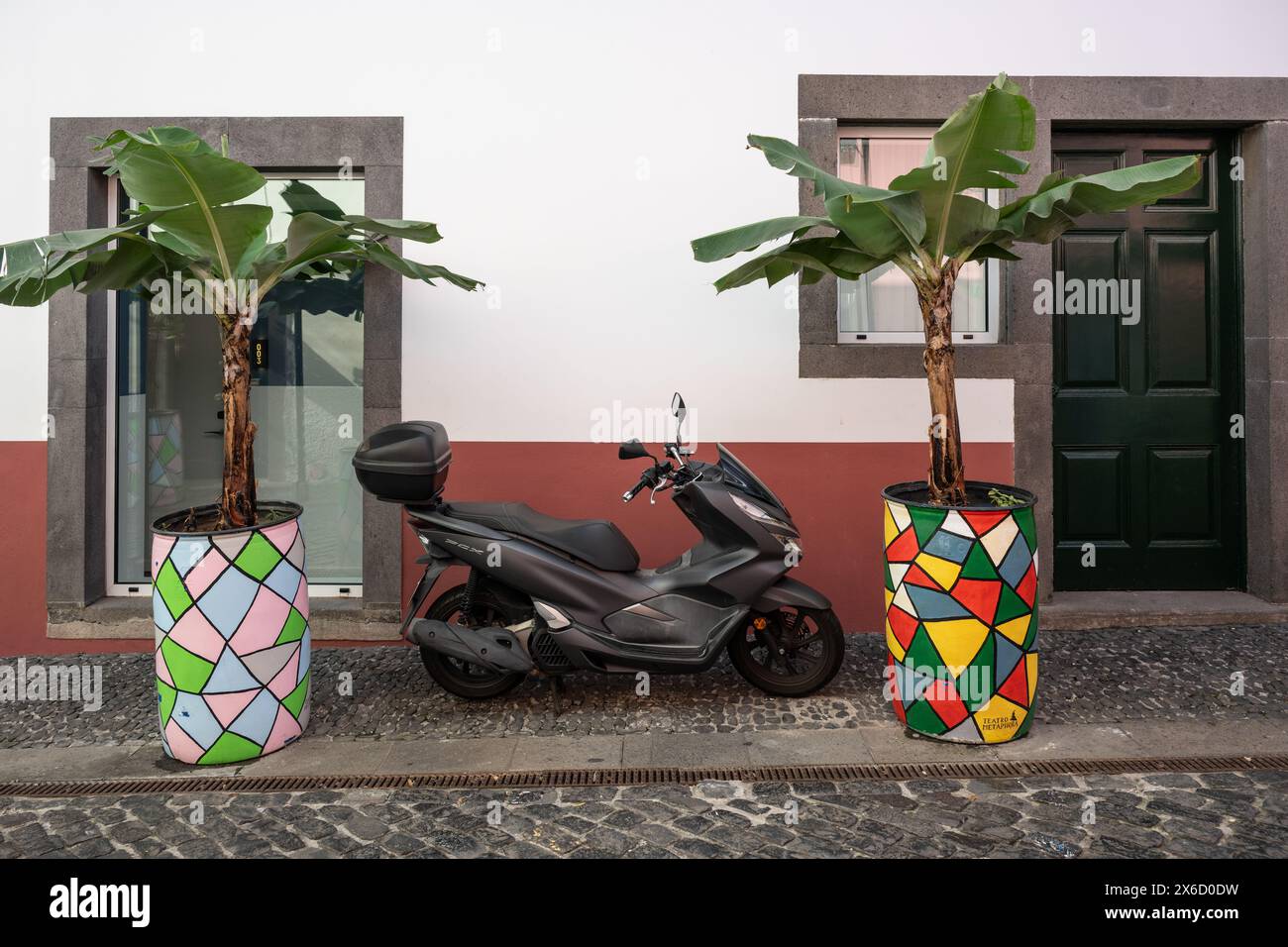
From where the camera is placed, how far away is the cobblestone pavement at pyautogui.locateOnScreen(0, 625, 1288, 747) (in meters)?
4.95

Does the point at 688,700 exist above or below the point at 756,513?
below

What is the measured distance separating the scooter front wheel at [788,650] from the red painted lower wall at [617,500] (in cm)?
117

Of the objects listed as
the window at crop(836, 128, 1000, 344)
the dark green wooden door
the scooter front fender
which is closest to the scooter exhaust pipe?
the scooter front fender

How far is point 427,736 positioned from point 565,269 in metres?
2.88

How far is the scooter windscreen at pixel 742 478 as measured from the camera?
17.0 ft

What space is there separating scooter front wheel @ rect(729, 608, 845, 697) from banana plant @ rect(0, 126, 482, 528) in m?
2.33

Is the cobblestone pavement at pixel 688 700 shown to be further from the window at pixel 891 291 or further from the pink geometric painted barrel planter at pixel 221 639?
the window at pixel 891 291

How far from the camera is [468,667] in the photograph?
5258 mm

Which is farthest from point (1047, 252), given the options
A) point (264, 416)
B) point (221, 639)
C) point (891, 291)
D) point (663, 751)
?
point (221, 639)

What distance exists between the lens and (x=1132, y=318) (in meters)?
6.81

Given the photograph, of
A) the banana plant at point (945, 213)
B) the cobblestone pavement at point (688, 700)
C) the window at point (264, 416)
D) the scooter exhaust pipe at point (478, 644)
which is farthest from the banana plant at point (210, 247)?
the banana plant at point (945, 213)

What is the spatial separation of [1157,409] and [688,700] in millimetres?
3755

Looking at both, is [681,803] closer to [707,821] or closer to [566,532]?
[707,821]
